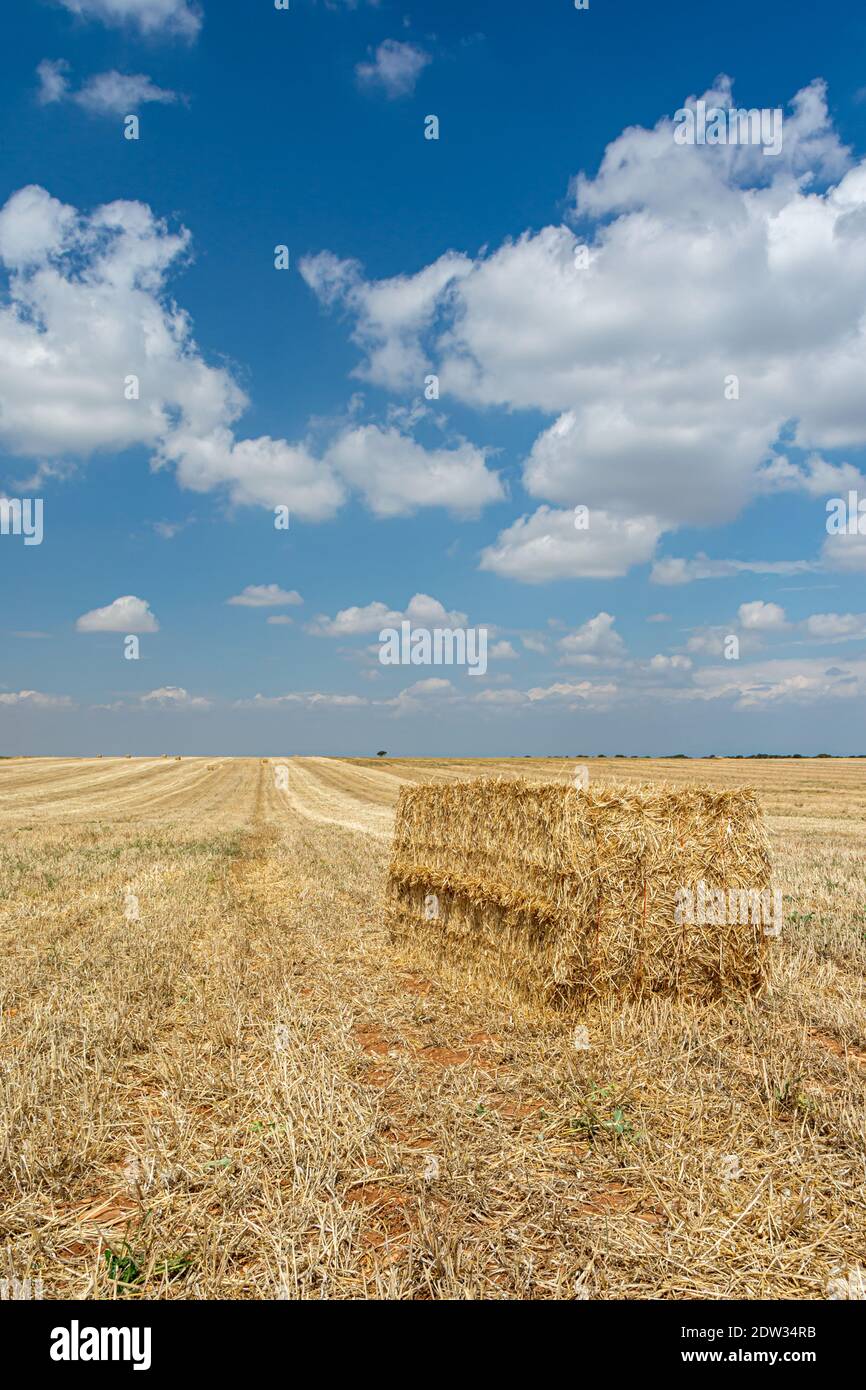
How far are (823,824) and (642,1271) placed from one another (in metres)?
22.9

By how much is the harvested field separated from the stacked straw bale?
0.30 m

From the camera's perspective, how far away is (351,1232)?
142 inches

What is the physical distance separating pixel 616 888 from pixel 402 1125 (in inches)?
113

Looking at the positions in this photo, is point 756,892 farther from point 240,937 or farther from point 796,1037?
point 240,937

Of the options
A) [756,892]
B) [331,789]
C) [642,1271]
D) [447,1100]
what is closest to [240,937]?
[447,1100]

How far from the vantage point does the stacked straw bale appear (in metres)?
6.69

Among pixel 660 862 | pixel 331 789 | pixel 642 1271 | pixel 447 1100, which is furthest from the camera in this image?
pixel 331 789

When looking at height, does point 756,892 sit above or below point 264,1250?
above

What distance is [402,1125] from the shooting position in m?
4.77

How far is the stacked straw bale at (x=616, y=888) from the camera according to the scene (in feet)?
22.0
